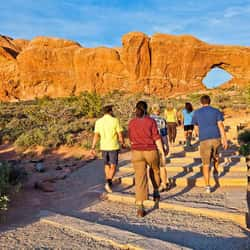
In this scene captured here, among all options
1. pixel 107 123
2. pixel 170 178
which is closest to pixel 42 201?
pixel 107 123

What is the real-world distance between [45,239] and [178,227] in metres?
1.81

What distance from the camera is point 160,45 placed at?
165 ft

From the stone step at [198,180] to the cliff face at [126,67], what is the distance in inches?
1635

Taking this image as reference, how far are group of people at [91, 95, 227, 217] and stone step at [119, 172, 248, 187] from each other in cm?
27

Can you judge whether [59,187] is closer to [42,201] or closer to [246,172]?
[42,201]

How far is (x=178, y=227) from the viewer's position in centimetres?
531

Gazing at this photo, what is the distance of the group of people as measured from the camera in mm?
5859

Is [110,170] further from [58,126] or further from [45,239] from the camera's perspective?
[58,126]

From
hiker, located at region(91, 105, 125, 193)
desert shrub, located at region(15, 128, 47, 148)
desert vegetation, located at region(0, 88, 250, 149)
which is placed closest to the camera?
hiker, located at region(91, 105, 125, 193)

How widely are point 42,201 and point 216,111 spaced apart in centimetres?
369

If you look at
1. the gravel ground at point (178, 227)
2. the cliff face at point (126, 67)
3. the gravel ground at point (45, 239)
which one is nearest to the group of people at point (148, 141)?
the gravel ground at point (178, 227)

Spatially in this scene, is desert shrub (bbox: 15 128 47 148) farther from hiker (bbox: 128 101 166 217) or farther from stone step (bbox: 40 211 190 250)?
hiker (bbox: 128 101 166 217)

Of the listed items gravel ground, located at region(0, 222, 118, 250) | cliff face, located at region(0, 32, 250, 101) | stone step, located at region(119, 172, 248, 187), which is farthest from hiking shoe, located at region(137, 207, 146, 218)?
cliff face, located at region(0, 32, 250, 101)

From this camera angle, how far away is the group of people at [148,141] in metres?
5.86
